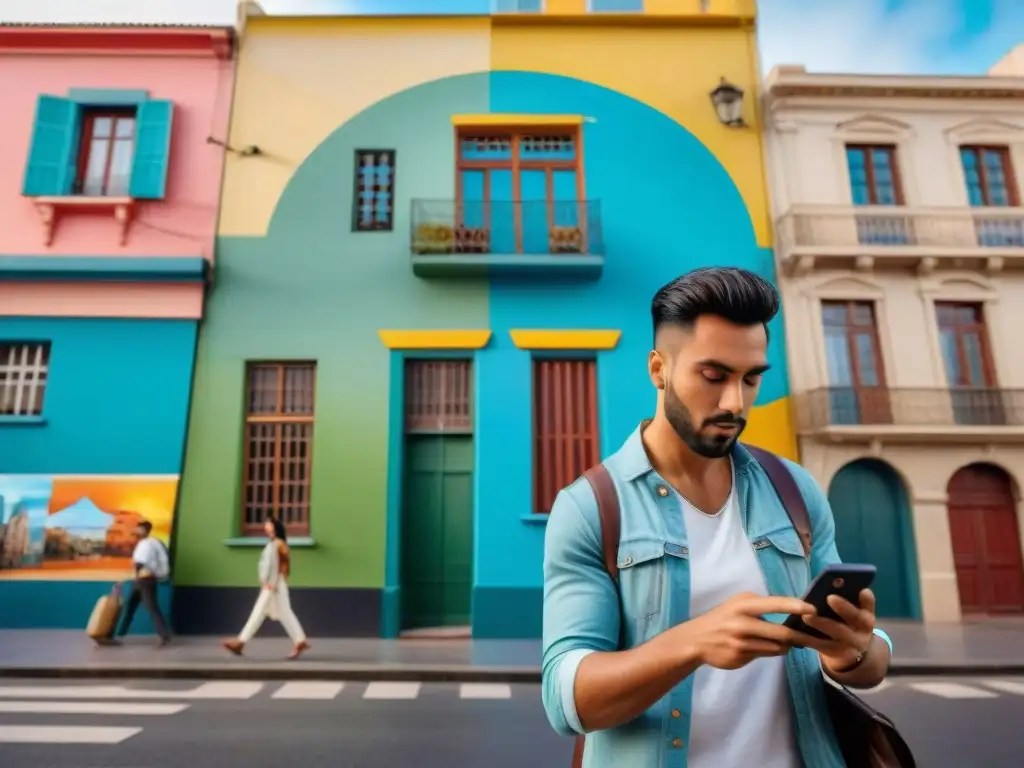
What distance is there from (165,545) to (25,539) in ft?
7.59

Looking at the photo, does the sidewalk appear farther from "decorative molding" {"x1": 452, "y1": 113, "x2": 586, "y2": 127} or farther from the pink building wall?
"decorative molding" {"x1": 452, "y1": 113, "x2": 586, "y2": 127}

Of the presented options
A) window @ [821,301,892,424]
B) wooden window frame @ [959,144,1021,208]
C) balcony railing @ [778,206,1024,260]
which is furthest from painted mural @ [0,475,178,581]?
A: wooden window frame @ [959,144,1021,208]

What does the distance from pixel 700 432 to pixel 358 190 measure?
39.2ft

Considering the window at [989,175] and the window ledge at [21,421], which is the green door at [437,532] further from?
the window at [989,175]

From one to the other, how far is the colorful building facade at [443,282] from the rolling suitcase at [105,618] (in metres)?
1.31

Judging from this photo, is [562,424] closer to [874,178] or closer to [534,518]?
[534,518]

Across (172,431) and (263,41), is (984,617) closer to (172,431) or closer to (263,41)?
(172,431)

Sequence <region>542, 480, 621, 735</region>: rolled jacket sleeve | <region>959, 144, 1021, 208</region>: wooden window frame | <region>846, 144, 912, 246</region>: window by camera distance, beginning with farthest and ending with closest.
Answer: <region>959, 144, 1021, 208</region>: wooden window frame → <region>846, 144, 912, 246</region>: window → <region>542, 480, 621, 735</region>: rolled jacket sleeve

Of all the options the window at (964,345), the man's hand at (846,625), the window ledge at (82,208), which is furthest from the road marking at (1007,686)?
the window ledge at (82,208)

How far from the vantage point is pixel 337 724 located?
570 centimetres

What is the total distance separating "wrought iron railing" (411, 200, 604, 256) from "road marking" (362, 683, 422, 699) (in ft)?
22.0

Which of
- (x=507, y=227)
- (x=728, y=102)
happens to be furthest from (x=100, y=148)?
(x=728, y=102)

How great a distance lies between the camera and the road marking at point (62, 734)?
512cm

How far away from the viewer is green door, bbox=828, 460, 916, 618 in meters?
11.5
